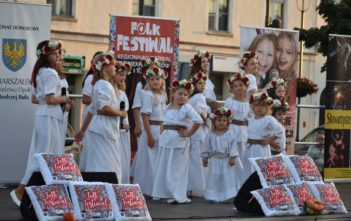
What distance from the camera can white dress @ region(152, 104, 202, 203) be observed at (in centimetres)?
1562

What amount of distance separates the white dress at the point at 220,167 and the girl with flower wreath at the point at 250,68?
130 cm

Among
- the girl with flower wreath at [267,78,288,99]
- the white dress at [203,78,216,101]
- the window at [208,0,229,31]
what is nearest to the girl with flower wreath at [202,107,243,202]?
the white dress at [203,78,216,101]

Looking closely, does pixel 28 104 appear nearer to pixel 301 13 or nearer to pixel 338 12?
pixel 338 12

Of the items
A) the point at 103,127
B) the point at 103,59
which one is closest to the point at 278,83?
the point at 103,59

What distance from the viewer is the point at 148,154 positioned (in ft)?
54.3

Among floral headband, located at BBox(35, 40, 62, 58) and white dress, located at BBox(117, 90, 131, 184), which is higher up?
floral headband, located at BBox(35, 40, 62, 58)

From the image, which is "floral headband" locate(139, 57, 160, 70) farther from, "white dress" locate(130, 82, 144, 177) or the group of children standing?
"white dress" locate(130, 82, 144, 177)

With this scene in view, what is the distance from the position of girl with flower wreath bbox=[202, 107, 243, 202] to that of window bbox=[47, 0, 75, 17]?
826 inches

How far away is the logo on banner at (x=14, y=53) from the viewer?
1648cm

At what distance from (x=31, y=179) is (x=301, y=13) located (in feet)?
101

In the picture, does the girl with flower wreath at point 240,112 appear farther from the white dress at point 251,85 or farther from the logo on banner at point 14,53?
the logo on banner at point 14,53

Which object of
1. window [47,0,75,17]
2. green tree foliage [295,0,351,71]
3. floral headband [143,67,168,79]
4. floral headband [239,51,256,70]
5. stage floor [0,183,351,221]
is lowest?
stage floor [0,183,351,221]

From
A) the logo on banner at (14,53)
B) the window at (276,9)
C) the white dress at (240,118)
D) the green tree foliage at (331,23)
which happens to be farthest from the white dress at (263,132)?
the window at (276,9)

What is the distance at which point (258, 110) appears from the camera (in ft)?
52.8
